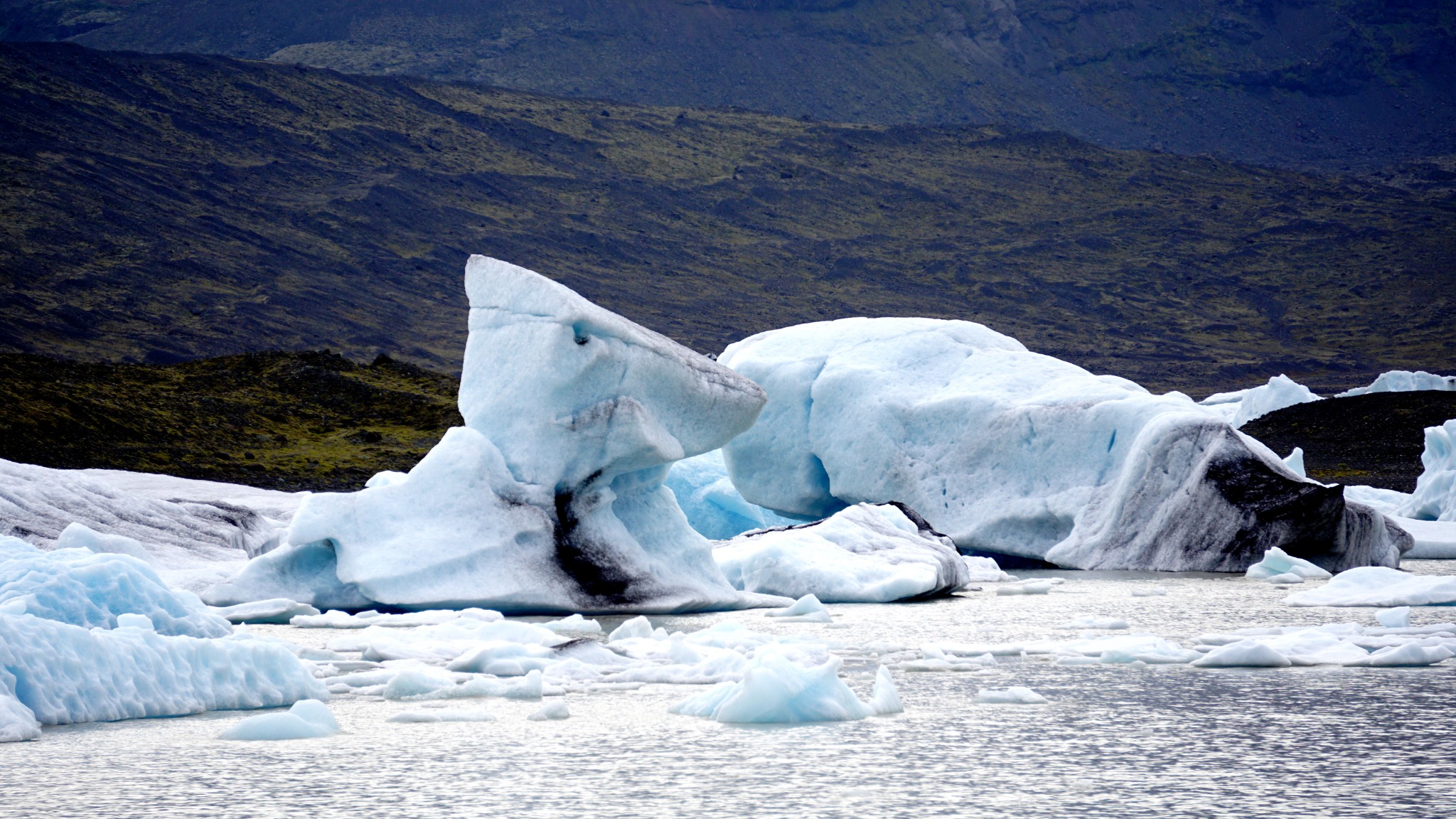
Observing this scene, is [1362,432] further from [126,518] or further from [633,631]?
[633,631]

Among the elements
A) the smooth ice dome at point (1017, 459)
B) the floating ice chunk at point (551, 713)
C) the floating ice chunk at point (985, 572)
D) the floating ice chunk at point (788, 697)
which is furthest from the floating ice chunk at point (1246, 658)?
the smooth ice dome at point (1017, 459)

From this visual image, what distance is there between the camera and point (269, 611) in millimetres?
10734

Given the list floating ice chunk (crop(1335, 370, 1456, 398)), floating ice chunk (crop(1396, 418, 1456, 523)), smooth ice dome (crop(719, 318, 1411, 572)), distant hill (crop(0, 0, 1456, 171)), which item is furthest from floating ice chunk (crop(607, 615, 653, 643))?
distant hill (crop(0, 0, 1456, 171))

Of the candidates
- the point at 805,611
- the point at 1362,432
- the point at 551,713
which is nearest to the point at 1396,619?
the point at 805,611

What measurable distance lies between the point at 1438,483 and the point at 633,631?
16.4 meters

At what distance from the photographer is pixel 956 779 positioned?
5.20 metres

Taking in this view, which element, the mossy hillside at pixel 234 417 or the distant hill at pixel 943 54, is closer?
the mossy hillside at pixel 234 417

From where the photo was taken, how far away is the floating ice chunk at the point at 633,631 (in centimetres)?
917

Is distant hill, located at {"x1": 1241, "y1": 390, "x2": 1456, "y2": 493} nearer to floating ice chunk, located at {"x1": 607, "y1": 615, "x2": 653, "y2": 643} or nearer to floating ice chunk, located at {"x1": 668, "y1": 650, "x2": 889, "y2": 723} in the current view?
floating ice chunk, located at {"x1": 607, "y1": 615, "x2": 653, "y2": 643}

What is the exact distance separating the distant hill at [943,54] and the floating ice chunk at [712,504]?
129 meters

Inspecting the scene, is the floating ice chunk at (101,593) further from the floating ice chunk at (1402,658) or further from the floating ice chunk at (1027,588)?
the floating ice chunk at (1027,588)

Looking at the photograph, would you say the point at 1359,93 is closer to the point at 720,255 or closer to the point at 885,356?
the point at 720,255

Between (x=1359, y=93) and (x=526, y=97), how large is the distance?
103 meters

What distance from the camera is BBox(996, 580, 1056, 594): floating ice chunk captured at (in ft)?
42.8
